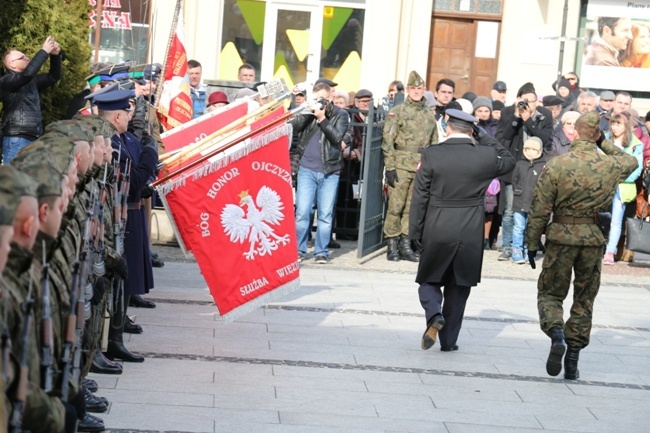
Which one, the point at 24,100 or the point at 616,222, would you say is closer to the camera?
the point at 24,100

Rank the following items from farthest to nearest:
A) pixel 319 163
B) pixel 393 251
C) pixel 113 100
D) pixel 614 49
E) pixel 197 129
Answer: pixel 614 49, pixel 393 251, pixel 319 163, pixel 197 129, pixel 113 100

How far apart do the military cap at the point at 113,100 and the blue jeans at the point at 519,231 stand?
7.27m

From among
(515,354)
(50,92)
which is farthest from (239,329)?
(50,92)

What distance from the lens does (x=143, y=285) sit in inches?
360

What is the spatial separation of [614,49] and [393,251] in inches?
400

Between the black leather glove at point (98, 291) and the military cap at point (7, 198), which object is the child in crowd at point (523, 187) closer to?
the black leather glove at point (98, 291)

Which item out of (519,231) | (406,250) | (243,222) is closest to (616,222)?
(519,231)

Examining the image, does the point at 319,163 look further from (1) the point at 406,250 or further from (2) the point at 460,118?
(2) the point at 460,118

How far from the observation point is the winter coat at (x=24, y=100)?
37.9 feet

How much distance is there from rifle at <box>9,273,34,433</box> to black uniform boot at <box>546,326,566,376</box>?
5595 millimetres

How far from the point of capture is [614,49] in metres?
23.2

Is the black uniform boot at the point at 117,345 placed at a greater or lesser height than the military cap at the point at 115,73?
lesser

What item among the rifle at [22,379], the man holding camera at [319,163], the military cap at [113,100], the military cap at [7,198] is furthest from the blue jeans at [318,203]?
the rifle at [22,379]

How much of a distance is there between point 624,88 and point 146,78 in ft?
43.0
